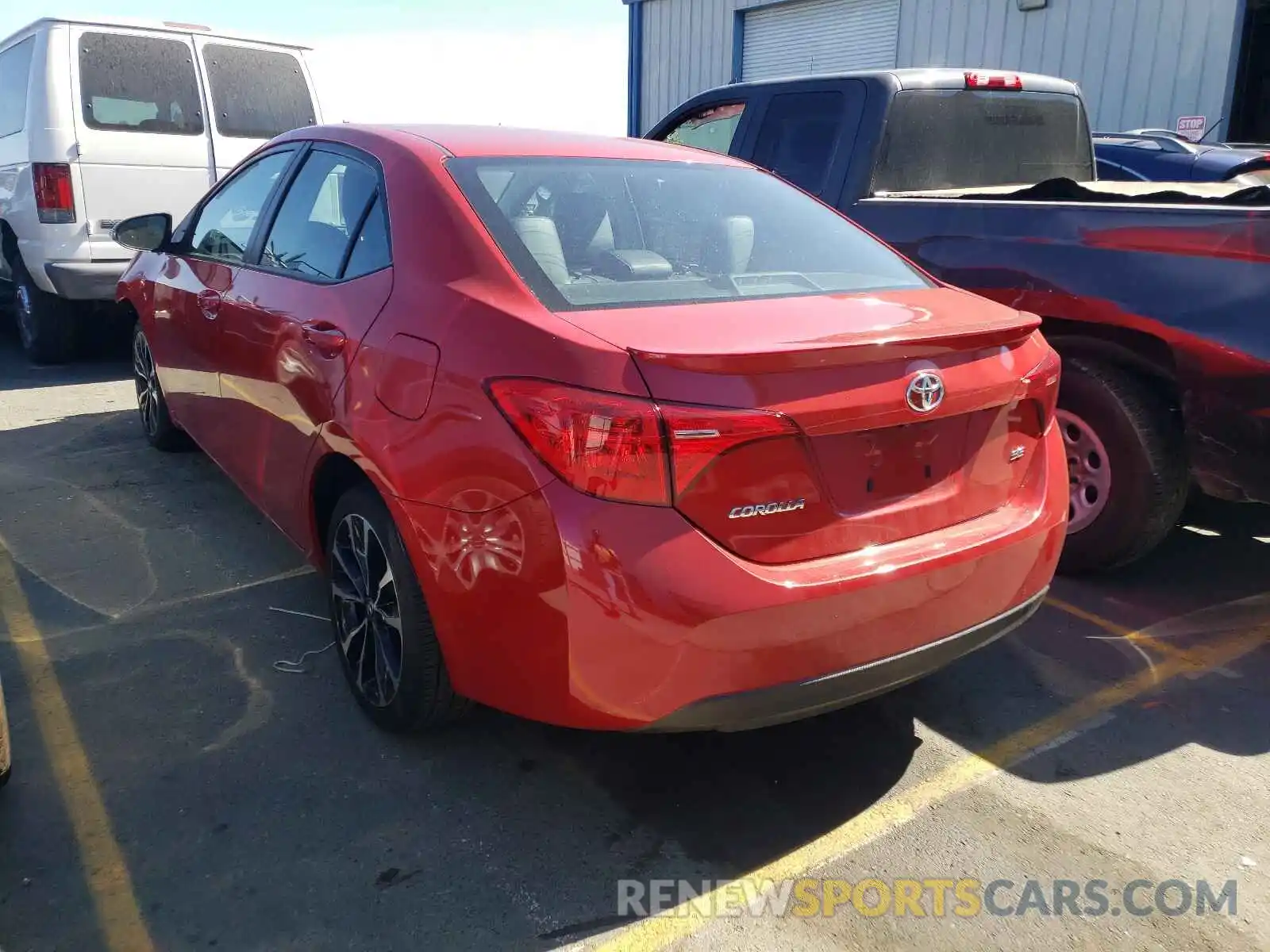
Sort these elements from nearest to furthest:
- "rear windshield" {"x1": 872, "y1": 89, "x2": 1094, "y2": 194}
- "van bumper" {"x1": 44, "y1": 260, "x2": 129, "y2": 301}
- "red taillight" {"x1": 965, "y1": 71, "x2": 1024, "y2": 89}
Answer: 1. "rear windshield" {"x1": 872, "y1": 89, "x2": 1094, "y2": 194}
2. "red taillight" {"x1": 965, "y1": 71, "x2": 1024, "y2": 89}
3. "van bumper" {"x1": 44, "y1": 260, "x2": 129, "y2": 301}

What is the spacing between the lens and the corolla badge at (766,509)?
7.21 ft

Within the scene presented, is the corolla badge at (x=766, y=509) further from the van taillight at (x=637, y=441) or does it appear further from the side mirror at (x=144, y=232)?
the side mirror at (x=144, y=232)

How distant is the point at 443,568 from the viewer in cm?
248

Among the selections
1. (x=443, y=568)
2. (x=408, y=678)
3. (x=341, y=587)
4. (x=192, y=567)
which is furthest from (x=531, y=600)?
(x=192, y=567)

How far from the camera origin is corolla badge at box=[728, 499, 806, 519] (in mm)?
2197

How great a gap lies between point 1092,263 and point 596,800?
8.42 feet

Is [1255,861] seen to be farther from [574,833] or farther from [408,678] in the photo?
[408,678]

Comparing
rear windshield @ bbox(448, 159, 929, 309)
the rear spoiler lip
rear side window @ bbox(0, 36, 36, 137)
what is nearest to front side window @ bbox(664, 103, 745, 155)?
rear windshield @ bbox(448, 159, 929, 309)

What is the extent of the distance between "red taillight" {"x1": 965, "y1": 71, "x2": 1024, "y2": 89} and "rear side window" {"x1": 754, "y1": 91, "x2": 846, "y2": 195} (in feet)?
2.38

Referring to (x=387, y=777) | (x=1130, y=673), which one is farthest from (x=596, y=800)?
(x=1130, y=673)

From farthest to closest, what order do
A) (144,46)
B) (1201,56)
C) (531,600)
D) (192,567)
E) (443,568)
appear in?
(1201,56)
(144,46)
(192,567)
(443,568)
(531,600)

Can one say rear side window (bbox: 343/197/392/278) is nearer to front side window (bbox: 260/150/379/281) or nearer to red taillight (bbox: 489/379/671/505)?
front side window (bbox: 260/150/379/281)

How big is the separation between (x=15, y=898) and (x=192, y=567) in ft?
6.31

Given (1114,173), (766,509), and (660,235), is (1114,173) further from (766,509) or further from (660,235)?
(766,509)
